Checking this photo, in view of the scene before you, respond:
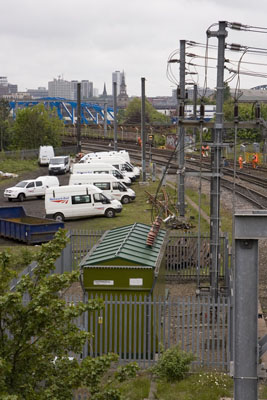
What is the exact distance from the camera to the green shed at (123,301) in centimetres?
1286

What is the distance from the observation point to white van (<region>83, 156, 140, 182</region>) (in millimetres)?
43734

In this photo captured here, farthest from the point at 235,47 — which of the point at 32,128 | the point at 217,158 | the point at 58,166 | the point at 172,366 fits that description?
the point at 32,128

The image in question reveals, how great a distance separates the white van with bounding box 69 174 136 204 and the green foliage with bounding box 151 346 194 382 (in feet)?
77.1

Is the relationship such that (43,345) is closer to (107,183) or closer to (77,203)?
(77,203)

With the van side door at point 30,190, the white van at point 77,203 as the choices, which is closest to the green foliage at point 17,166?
the van side door at point 30,190

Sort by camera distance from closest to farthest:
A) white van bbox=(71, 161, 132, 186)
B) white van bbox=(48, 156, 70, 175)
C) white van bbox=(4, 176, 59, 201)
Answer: white van bbox=(4, 176, 59, 201)
white van bbox=(71, 161, 132, 186)
white van bbox=(48, 156, 70, 175)

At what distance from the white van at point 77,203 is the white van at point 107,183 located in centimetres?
379

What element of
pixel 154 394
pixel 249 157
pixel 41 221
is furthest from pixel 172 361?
pixel 249 157

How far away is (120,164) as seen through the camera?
146ft

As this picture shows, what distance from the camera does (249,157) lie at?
56.3m

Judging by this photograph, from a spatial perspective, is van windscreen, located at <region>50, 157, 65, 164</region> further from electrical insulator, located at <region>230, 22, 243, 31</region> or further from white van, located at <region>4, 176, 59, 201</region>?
electrical insulator, located at <region>230, 22, 243, 31</region>

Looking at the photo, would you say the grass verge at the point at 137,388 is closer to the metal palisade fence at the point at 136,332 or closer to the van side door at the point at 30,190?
the metal palisade fence at the point at 136,332

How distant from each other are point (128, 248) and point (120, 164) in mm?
30385

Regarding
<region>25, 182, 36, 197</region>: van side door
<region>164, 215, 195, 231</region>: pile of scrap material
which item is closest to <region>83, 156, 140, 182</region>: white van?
<region>25, 182, 36, 197</region>: van side door
